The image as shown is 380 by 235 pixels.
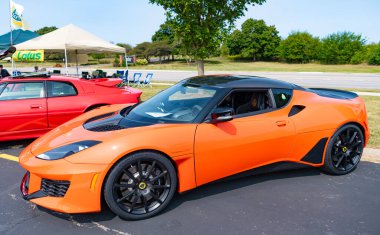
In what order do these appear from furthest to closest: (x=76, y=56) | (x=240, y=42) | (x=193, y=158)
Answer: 1. (x=240, y=42)
2. (x=76, y=56)
3. (x=193, y=158)

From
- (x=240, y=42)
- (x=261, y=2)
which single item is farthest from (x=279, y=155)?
(x=240, y=42)

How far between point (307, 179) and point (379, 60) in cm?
4361

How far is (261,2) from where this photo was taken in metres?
8.95

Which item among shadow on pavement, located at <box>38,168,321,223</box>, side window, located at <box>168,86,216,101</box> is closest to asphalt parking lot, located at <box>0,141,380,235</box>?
shadow on pavement, located at <box>38,168,321,223</box>

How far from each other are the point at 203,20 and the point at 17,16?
36.8ft

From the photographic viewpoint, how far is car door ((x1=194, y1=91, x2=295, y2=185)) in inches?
128

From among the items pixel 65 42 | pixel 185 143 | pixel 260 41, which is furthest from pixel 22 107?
pixel 260 41

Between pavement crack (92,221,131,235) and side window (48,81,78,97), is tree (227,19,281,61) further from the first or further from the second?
pavement crack (92,221,131,235)

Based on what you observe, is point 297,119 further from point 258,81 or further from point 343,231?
point 343,231

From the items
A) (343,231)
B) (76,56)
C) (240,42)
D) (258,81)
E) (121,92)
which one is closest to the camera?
(343,231)

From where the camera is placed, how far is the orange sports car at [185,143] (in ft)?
9.36

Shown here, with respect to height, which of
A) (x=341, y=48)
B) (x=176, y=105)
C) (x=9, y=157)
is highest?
(x=341, y=48)

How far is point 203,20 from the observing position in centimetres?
899

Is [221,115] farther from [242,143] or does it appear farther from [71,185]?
[71,185]
